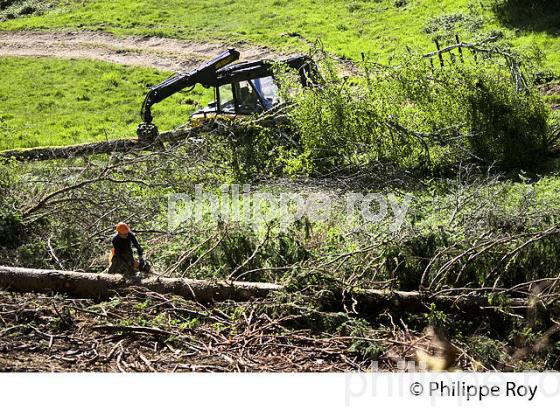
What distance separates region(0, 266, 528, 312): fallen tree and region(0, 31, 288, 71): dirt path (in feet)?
53.9

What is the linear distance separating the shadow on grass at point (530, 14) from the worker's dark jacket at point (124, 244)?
50.5 feet

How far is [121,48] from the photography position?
90.1 ft

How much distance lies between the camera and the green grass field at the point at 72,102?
20.4m

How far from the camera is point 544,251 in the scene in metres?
8.38

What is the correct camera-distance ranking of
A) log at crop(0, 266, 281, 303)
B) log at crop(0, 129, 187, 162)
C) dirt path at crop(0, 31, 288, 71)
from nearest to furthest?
log at crop(0, 266, 281, 303)
log at crop(0, 129, 187, 162)
dirt path at crop(0, 31, 288, 71)

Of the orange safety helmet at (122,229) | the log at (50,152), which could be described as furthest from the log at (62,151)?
the orange safety helmet at (122,229)

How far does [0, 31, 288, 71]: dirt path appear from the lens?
2539 cm

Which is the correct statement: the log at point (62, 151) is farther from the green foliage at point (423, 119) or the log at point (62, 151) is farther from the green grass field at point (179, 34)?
the green foliage at point (423, 119)

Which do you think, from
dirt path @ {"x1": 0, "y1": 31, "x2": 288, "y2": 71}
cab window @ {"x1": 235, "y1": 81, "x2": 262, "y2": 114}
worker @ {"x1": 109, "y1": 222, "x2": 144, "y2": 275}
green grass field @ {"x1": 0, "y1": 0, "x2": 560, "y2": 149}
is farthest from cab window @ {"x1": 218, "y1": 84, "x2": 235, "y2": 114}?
worker @ {"x1": 109, "y1": 222, "x2": 144, "y2": 275}

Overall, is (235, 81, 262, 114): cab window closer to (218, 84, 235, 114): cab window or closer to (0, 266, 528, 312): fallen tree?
(218, 84, 235, 114): cab window

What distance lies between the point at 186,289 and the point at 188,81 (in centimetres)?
959

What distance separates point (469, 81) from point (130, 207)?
6.26m

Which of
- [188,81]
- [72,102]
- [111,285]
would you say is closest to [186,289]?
[111,285]

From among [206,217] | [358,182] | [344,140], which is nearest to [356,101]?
[344,140]
